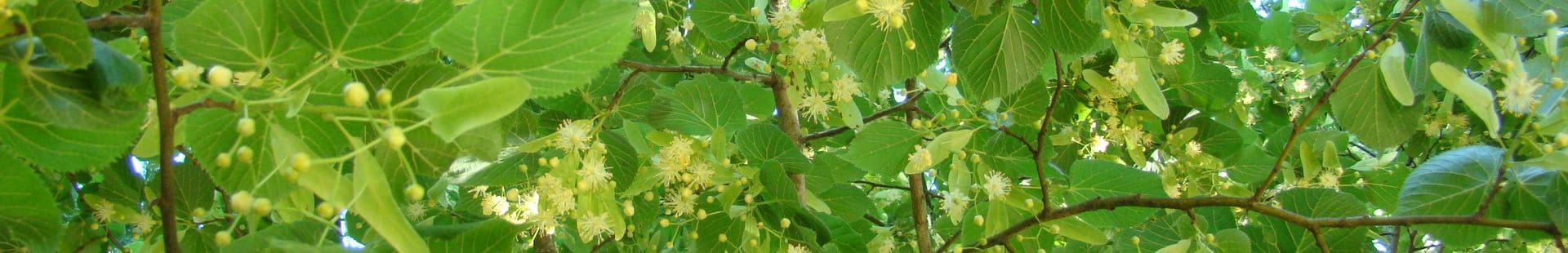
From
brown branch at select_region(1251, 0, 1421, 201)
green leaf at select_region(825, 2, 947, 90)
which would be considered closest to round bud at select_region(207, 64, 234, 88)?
green leaf at select_region(825, 2, 947, 90)

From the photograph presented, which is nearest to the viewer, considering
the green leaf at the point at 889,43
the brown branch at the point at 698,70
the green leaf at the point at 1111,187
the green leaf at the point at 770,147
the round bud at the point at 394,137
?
the round bud at the point at 394,137

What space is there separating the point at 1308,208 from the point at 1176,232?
0.85ft

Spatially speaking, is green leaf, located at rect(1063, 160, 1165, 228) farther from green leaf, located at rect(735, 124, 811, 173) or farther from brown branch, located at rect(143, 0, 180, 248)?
brown branch, located at rect(143, 0, 180, 248)

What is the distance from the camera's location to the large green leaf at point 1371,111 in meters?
1.36

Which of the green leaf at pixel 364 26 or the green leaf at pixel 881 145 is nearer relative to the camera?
the green leaf at pixel 364 26

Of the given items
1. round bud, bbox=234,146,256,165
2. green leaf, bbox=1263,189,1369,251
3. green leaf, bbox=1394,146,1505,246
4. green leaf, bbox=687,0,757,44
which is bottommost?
green leaf, bbox=1263,189,1369,251

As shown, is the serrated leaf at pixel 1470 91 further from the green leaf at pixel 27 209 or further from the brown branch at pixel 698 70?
the green leaf at pixel 27 209

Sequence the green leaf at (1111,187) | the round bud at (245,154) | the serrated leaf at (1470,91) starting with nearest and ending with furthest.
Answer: the round bud at (245,154), the serrated leaf at (1470,91), the green leaf at (1111,187)

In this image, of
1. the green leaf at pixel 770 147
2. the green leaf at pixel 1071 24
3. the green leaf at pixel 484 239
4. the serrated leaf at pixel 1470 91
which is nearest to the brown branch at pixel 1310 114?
the serrated leaf at pixel 1470 91

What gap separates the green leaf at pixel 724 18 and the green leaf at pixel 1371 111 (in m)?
0.90

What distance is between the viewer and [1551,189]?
3.08 ft

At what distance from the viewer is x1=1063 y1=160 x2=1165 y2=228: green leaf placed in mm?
1405

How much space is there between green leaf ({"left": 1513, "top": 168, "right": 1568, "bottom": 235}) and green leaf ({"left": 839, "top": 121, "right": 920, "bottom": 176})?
0.70 metres

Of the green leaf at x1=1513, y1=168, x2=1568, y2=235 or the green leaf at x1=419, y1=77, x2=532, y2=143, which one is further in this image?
the green leaf at x1=1513, y1=168, x2=1568, y2=235
